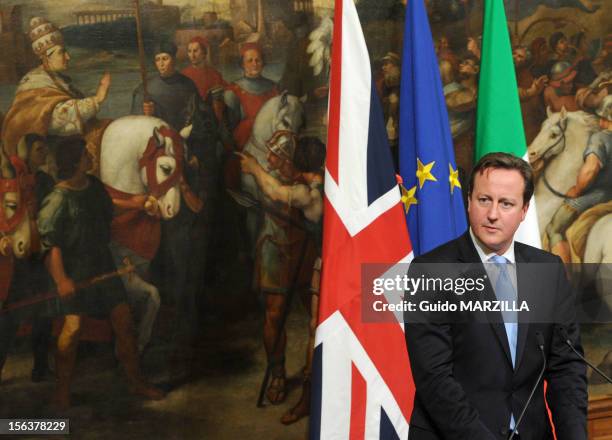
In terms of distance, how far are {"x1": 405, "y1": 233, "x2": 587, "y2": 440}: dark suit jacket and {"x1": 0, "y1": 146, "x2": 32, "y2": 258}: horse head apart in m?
3.32

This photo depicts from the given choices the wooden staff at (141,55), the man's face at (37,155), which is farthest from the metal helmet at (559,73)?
the man's face at (37,155)

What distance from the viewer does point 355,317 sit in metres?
5.18

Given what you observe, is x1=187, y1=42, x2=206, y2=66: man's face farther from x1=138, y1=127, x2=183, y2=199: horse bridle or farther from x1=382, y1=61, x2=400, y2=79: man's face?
x1=382, y1=61, x2=400, y2=79: man's face

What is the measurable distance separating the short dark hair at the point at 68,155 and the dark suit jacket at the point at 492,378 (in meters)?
3.26

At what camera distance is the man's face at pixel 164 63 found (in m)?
5.64

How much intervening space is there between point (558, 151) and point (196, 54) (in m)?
2.79

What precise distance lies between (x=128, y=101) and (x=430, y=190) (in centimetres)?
212

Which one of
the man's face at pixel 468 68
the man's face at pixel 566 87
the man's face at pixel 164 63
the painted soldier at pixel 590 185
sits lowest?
the painted soldier at pixel 590 185

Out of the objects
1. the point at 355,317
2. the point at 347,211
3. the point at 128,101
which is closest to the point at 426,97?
the point at 347,211

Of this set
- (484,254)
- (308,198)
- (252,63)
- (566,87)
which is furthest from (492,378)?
(566,87)

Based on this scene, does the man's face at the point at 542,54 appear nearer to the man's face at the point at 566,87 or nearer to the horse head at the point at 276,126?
the man's face at the point at 566,87

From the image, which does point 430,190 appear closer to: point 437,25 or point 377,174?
point 377,174

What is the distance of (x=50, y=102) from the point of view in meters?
5.54

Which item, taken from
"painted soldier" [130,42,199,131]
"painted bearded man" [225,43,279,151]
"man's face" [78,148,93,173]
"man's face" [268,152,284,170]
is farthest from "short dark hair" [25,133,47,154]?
"man's face" [268,152,284,170]
